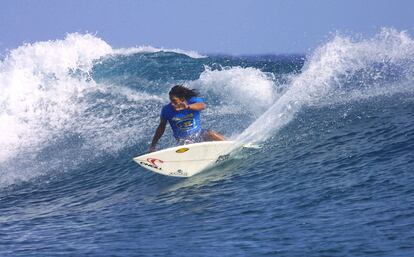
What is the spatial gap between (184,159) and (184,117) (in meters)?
0.75

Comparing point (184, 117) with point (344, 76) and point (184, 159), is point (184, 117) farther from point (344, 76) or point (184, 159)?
point (344, 76)

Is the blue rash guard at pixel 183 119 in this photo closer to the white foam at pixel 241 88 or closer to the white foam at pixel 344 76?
the white foam at pixel 344 76

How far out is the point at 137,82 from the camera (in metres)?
22.9

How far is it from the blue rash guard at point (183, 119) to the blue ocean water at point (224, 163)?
2.76 ft

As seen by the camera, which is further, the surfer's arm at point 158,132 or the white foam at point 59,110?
the white foam at point 59,110

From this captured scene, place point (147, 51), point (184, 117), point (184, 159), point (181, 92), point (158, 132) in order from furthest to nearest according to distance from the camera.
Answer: point (147, 51) → point (158, 132) → point (184, 117) → point (184, 159) → point (181, 92)

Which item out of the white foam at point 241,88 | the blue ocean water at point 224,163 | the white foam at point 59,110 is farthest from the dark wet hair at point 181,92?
the white foam at point 241,88

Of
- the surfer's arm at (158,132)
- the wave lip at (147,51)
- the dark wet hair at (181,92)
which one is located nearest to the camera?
the dark wet hair at (181,92)

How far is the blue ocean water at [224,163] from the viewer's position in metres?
7.65

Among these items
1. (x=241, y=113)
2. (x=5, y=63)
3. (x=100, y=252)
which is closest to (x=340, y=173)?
(x=100, y=252)

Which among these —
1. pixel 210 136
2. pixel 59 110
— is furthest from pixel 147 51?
pixel 210 136

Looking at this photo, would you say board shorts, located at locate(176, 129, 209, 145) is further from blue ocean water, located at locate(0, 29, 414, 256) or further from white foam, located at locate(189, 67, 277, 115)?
white foam, located at locate(189, 67, 277, 115)

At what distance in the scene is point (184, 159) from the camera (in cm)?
1142

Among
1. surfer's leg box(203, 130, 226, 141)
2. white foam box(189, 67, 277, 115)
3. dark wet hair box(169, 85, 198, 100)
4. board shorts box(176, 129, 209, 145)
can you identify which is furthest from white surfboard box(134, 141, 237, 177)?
white foam box(189, 67, 277, 115)
